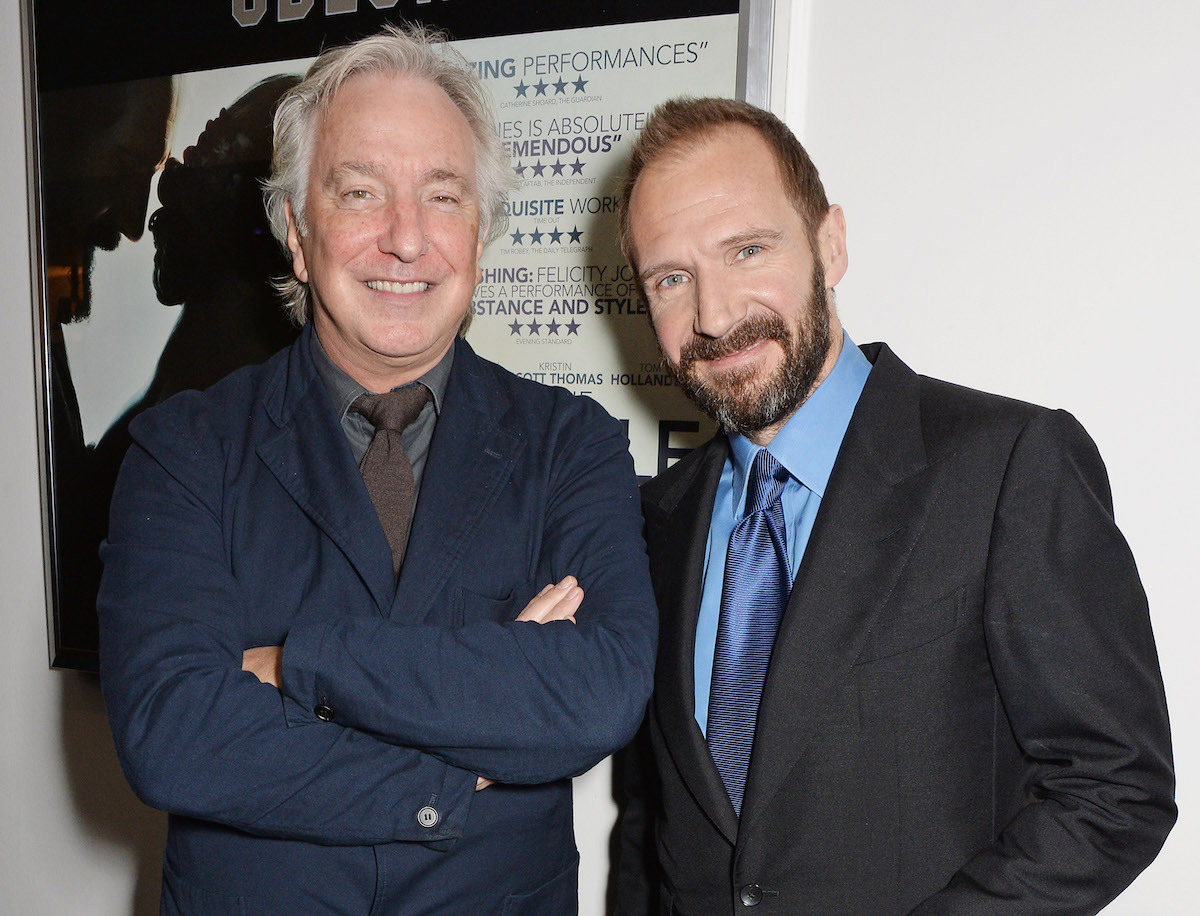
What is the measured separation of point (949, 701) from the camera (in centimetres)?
121

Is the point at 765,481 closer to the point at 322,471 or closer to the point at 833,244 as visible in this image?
the point at 833,244

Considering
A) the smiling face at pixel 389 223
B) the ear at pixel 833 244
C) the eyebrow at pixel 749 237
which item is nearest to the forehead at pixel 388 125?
the smiling face at pixel 389 223

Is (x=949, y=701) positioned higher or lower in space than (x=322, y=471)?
lower

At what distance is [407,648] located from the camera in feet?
3.83

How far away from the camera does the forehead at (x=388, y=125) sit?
141cm

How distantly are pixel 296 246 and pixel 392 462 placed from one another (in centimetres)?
37

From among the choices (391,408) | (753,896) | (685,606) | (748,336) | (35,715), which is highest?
(748,336)

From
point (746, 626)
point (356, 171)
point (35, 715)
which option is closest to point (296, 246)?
point (356, 171)

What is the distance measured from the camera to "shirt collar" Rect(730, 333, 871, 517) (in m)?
1.35

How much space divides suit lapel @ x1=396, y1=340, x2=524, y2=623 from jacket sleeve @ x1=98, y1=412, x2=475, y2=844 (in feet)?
0.67

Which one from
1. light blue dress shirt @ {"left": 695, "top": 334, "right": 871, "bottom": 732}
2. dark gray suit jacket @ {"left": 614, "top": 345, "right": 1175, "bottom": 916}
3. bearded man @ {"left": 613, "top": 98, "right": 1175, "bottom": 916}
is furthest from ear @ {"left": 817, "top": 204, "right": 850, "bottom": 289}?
dark gray suit jacket @ {"left": 614, "top": 345, "right": 1175, "bottom": 916}

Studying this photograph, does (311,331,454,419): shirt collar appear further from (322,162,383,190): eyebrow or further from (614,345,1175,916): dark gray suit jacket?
(614,345,1175,916): dark gray suit jacket

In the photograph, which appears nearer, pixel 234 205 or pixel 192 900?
pixel 192 900

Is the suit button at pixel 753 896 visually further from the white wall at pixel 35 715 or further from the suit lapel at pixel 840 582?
the white wall at pixel 35 715
